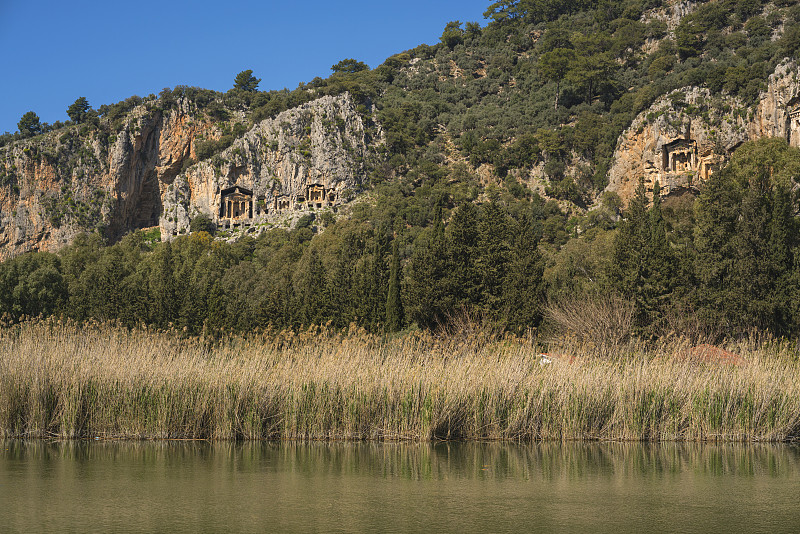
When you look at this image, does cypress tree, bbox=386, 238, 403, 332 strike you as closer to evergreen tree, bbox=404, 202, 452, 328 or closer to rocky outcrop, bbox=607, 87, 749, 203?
evergreen tree, bbox=404, 202, 452, 328

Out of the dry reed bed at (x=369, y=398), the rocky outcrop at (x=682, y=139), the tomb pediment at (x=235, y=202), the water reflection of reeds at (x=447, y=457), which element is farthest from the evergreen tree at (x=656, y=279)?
the tomb pediment at (x=235, y=202)

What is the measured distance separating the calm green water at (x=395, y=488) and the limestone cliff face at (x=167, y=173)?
2904 inches

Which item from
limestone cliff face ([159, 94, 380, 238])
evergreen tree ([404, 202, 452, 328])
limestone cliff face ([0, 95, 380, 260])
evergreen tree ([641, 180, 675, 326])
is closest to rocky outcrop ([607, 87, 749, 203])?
limestone cliff face ([159, 94, 380, 238])

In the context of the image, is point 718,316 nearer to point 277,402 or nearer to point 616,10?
point 277,402

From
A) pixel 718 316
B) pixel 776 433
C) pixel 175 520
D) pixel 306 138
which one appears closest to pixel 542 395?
pixel 776 433

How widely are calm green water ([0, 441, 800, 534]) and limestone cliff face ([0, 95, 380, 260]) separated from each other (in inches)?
2904

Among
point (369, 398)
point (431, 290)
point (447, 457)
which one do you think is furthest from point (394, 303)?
point (447, 457)

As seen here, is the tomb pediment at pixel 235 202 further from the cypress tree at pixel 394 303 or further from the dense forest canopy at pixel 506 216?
the cypress tree at pixel 394 303

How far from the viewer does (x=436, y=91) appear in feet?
349

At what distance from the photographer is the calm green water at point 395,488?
6.44m

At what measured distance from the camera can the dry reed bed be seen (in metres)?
11.0

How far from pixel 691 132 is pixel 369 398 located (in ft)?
195

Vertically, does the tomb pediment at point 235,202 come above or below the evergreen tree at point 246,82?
below

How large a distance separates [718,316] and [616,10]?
88.8 m
